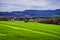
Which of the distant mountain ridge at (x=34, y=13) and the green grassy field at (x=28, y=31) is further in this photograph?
the distant mountain ridge at (x=34, y=13)

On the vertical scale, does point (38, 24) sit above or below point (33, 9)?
below

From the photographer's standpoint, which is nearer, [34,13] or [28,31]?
[28,31]

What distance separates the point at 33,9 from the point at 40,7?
25cm

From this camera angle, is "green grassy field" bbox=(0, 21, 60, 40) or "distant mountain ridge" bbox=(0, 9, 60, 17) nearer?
"green grassy field" bbox=(0, 21, 60, 40)

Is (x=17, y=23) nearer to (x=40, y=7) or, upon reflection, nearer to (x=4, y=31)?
(x=4, y=31)

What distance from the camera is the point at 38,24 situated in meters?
3.95

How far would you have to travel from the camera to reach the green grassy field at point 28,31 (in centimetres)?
332

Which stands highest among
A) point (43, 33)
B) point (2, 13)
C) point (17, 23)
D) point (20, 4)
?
point (20, 4)

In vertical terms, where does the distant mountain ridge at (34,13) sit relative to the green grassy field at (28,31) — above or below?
above

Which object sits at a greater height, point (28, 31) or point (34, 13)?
point (34, 13)

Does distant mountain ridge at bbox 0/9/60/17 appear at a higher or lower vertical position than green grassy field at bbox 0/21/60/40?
higher

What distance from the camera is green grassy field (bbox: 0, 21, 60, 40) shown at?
10.9 ft

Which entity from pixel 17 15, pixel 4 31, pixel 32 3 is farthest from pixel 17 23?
pixel 32 3

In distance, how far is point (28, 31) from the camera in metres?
3.57
